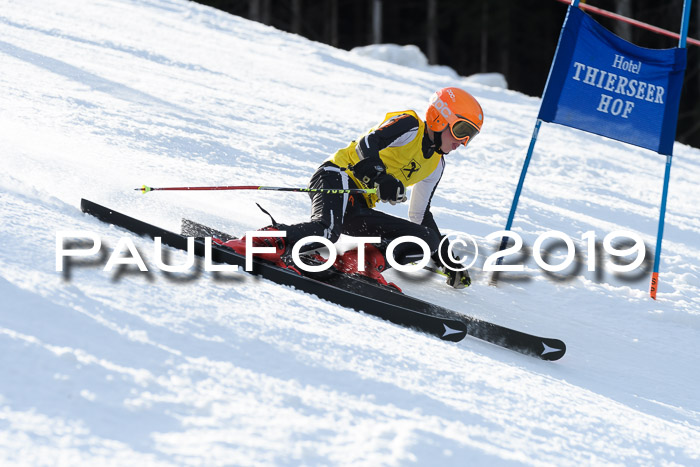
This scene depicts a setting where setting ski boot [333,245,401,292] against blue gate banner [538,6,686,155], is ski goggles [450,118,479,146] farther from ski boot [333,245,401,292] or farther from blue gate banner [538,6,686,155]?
blue gate banner [538,6,686,155]

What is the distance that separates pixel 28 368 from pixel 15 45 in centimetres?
752

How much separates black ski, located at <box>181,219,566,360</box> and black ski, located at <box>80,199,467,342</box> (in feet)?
0.62

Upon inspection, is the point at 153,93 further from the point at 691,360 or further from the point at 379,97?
the point at 691,360

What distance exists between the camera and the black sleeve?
4055mm

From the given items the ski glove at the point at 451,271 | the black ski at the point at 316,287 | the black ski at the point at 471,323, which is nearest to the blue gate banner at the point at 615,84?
the ski glove at the point at 451,271

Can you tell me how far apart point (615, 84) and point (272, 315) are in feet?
10.2

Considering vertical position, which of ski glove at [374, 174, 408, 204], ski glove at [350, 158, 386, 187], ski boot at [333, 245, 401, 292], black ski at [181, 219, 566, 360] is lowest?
black ski at [181, 219, 566, 360]

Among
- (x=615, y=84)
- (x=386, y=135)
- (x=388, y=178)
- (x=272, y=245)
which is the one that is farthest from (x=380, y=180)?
(x=615, y=84)

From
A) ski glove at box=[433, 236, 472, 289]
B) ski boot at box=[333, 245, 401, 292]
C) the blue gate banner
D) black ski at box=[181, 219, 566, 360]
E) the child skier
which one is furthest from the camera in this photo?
the blue gate banner

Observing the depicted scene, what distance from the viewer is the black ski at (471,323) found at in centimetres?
366

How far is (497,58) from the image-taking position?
2827 centimetres

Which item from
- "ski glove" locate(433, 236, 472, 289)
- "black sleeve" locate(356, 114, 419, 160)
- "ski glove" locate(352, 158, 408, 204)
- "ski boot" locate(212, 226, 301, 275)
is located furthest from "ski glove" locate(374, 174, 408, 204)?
"ski glove" locate(433, 236, 472, 289)

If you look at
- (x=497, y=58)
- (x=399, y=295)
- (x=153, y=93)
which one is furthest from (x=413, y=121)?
(x=497, y=58)

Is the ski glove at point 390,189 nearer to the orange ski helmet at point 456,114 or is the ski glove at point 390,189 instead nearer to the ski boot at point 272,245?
the orange ski helmet at point 456,114
